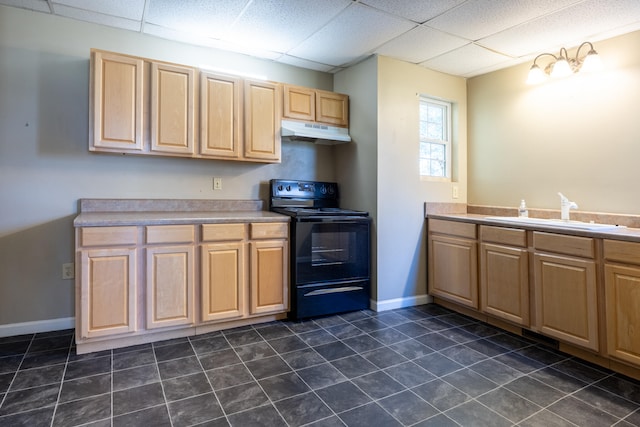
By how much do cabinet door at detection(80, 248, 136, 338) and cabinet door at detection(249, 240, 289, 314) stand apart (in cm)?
84

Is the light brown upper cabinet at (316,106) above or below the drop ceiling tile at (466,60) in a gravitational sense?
below

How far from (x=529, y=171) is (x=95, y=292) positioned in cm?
357

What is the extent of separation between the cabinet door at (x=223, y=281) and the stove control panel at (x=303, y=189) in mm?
810

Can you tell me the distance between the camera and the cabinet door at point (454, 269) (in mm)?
3049

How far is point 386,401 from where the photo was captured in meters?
1.83

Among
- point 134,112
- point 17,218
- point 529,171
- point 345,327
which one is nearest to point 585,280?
point 529,171

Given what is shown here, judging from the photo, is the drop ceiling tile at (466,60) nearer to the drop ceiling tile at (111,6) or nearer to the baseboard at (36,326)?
the drop ceiling tile at (111,6)

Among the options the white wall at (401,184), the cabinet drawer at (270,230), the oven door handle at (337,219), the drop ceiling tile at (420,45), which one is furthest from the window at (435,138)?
the cabinet drawer at (270,230)

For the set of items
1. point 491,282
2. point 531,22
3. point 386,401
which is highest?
point 531,22

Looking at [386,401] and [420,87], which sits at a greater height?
[420,87]

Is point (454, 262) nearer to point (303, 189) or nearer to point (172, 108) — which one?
point (303, 189)

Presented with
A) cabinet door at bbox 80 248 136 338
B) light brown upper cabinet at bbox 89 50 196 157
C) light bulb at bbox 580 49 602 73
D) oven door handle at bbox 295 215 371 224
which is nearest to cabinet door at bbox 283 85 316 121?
light brown upper cabinet at bbox 89 50 196 157

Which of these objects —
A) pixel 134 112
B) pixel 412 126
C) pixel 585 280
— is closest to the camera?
pixel 585 280

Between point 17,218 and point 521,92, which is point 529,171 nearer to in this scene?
point 521,92
